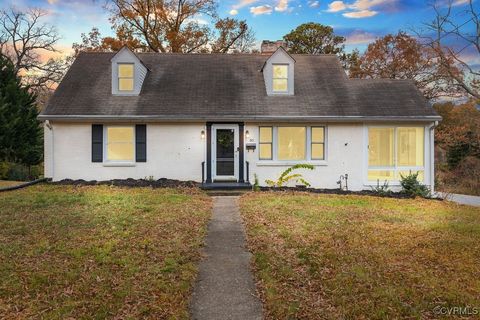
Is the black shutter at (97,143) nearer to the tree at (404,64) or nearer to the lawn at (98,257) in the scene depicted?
the lawn at (98,257)

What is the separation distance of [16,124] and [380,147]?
16.3 metres

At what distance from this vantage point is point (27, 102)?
19.8m

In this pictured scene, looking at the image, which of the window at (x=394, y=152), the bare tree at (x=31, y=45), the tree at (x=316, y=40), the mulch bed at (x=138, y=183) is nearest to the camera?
the mulch bed at (x=138, y=183)

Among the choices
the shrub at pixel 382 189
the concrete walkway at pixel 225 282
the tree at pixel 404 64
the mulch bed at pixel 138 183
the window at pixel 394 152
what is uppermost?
the tree at pixel 404 64

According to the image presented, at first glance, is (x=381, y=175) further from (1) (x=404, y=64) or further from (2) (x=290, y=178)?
(1) (x=404, y=64)

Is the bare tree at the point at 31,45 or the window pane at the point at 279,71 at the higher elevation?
the bare tree at the point at 31,45

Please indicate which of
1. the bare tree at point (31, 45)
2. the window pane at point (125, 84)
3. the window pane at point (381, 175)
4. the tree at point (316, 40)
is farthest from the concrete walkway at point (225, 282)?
the tree at point (316, 40)

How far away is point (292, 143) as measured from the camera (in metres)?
15.1

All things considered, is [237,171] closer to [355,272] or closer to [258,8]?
[355,272]

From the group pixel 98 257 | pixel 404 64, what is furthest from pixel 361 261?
pixel 404 64

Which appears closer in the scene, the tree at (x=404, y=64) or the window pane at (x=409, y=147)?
the window pane at (x=409, y=147)

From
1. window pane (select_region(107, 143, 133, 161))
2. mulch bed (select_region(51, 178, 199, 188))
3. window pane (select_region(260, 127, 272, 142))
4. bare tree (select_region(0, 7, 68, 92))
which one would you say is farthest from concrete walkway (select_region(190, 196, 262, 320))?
bare tree (select_region(0, 7, 68, 92))

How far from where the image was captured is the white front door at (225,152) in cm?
1466

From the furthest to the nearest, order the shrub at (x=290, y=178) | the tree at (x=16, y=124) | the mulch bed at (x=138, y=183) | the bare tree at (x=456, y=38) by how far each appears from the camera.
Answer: the bare tree at (x=456, y=38) < the tree at (x=16, y=124) < the shrub at (x=290, y=178) < the mulch bed at (x=138, y=183)
